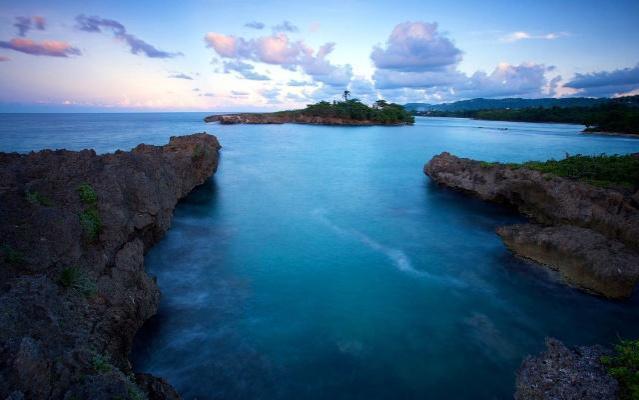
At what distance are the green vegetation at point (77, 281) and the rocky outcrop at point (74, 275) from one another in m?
0.03

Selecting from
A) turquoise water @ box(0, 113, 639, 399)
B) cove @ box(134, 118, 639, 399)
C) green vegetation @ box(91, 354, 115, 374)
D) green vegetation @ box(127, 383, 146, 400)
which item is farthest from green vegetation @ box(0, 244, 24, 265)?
cove @ box(134, 118, 639, 399)

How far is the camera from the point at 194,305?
Answer: 14.1 metres

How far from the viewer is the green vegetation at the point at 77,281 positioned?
9.25 meters

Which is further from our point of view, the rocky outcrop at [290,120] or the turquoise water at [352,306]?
the rocky outcrop at [290,120]

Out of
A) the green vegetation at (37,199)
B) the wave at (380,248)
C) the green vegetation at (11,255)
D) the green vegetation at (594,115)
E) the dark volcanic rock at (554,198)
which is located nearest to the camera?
the green vegetation at (11,255)

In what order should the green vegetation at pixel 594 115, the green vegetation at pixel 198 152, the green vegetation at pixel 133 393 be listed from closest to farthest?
1. the green vegetation at pixel 133 393
2. the green vegetation at pixel 198 152
3. the green vegetation at pixel 594 115

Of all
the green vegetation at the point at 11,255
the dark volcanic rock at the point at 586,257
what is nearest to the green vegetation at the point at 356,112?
the dark volcanic rock at the point at 586,257

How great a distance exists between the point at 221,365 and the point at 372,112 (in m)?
115

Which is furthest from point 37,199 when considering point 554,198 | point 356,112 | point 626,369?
point 356,112

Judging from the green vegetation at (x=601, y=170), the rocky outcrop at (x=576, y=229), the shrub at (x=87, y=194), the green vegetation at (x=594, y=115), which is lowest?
the rocky outcrop at (x=576, y=229)

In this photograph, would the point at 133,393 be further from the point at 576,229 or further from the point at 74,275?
the point at 576,229

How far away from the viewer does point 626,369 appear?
8758 millimetres

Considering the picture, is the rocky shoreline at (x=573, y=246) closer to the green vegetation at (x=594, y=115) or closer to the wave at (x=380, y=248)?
the wave at (x=380, y=248)

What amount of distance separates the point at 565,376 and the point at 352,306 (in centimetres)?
755
